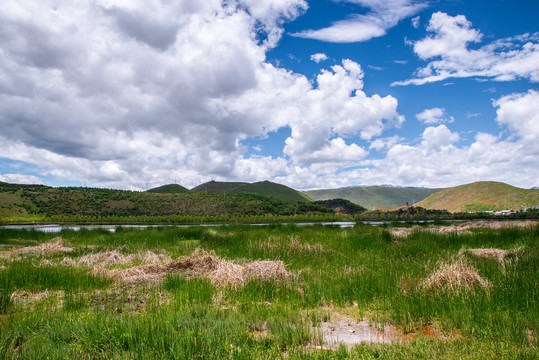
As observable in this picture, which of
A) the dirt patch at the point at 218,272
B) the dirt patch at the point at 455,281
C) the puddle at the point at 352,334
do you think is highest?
the dirt patch at the point at 455,281

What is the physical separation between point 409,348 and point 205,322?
9.34 ft

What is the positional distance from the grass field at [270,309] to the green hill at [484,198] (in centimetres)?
15504

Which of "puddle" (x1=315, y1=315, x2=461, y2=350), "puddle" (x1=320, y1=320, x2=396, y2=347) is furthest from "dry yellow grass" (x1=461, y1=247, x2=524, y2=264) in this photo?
"puddle" (x1=320, y1=320, x2=396, y2=347)

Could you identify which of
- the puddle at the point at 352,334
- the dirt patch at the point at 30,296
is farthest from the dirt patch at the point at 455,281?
the dirt patch at the point at 30,296

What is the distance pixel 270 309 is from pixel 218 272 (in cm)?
250

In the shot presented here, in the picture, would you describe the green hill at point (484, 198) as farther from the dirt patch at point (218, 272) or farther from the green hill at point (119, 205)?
the dirt patch at point (218, 272)

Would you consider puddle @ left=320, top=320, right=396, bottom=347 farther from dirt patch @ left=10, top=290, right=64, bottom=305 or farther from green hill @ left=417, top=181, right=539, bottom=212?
green hill @ left=417, top=181, right=539, bottom=212

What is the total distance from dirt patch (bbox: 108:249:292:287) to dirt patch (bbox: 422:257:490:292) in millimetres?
3237

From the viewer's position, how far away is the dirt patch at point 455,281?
5832 millimetres

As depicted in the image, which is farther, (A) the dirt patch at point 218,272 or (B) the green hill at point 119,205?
(B) the green hill at point 119,205

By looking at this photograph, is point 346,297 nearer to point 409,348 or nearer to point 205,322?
point 409,348

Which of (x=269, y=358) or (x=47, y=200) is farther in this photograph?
(x=47, y=200)

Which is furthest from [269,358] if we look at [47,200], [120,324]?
[47,200]

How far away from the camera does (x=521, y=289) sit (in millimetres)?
5688
